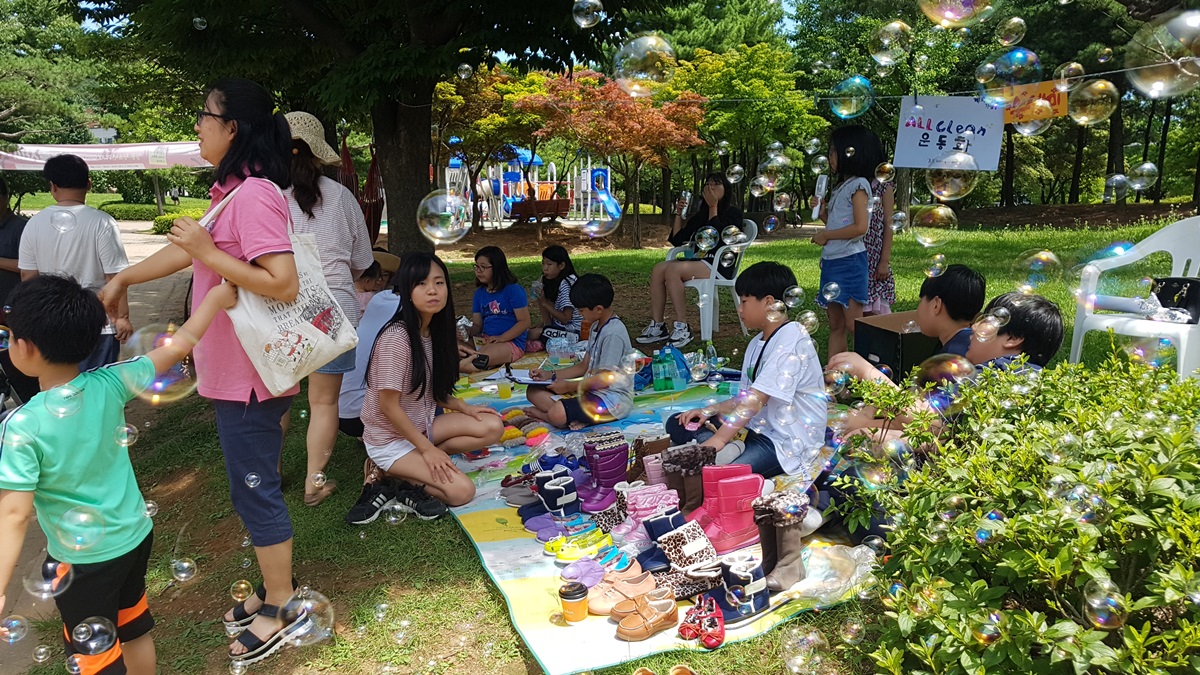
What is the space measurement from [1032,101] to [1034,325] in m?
3.01

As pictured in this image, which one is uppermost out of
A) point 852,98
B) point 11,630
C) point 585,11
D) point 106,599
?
point 585,11

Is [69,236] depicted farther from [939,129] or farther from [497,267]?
[939,129]

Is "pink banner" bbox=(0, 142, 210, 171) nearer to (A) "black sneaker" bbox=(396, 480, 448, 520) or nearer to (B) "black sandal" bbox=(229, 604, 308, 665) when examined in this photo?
(A) "black sneaker" bbox=(396, 480, 448, 520)

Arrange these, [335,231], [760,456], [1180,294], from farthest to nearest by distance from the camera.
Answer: [1180,294], [335,231], [760,456]

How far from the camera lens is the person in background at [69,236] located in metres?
3.71

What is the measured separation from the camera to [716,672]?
2.27 metres

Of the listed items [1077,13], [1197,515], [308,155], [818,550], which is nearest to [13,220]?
[308,155]

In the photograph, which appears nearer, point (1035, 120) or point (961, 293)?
point (961, 293)

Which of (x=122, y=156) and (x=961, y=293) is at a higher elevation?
(x=122, y=156)

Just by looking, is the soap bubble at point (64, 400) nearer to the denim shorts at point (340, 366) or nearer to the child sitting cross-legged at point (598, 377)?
the denim shorts at point (340, 366)

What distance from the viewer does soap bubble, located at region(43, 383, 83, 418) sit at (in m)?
1.85

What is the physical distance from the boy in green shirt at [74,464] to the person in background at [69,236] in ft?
6.96

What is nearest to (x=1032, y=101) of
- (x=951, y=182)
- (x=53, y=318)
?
(x=951, y=182)

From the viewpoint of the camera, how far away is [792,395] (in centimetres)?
305
